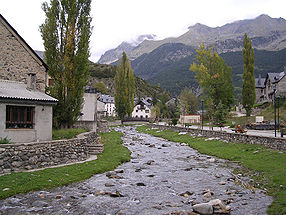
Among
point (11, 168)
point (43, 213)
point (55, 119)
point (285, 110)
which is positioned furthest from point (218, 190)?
point (285, 110)

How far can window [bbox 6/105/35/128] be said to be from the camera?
17.6 m

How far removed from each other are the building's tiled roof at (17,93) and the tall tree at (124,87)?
53063 millimetres

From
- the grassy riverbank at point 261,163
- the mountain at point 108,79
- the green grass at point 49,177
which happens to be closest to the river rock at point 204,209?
the grassy riverbank at point 261,163

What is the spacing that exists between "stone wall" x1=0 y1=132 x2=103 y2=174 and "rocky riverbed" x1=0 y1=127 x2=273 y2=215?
3.69m

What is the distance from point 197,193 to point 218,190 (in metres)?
1.21

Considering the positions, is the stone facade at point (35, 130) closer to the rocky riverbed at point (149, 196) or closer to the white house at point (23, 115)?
the white house at point (23, 115)

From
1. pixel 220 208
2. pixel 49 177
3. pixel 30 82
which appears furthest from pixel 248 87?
pixel 49 177

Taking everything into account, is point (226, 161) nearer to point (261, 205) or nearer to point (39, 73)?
point (261, 205)

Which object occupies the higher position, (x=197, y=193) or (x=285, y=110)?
(x=285, y=110)

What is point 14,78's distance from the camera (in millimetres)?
22812

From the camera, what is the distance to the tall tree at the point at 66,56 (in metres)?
25.7

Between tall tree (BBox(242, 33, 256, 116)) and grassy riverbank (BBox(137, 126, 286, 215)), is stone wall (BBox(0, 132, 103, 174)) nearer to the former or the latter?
grassy riverbank (BBox(137, 126, 286, 215))

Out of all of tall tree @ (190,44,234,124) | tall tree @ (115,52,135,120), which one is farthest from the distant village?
tall tree @ (115,52,135,120)

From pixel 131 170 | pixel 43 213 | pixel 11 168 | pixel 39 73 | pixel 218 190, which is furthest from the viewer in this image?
pixel 39 73
